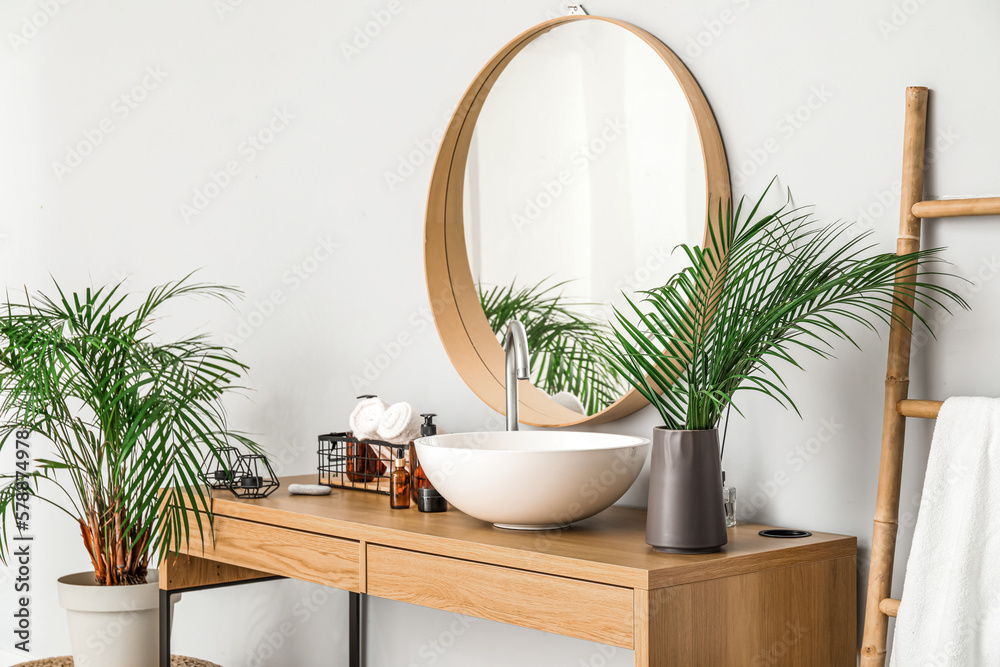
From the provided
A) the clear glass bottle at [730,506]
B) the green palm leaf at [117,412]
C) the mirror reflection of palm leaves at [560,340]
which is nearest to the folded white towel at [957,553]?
the clear glass bottle at [730,506]

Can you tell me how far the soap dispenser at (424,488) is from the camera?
74.7 inches

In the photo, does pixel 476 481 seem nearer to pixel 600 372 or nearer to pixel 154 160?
pixel 600 372

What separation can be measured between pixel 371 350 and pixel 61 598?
1.04 meters

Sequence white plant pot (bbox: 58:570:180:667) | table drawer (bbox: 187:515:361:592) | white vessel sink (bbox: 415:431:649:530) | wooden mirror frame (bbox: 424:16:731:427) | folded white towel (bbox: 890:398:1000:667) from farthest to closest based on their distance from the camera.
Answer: white plant pot (bbox: 58:570:180:667) < wooden mirror frame (bbox: 424:16:731:427) < table drawer (bbox: 187:515:361:592) < white vessel sink (bbox: 415:431:649:530) < folded white towel (bbox: 890:398:1000:667)

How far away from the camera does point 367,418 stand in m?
2.20

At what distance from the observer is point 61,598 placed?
8.45ft

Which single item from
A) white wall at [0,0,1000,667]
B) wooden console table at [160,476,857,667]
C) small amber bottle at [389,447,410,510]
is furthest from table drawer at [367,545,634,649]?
white wall at [0,0,1000,667]

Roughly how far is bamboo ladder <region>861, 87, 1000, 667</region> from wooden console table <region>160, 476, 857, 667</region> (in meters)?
0.09

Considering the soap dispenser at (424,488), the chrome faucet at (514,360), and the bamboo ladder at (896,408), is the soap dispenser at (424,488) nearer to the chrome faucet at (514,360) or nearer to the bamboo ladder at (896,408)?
the chrome faucet at (514,360)

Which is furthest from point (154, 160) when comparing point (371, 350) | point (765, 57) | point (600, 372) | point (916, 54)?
point (916, 54)

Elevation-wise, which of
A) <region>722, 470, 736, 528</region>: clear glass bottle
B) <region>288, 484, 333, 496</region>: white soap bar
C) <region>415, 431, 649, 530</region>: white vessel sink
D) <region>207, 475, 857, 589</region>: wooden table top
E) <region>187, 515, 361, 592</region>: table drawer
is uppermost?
<region>415, 431, 649, 530</region>: white vessel sink

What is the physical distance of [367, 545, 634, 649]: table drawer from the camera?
54.0 inches

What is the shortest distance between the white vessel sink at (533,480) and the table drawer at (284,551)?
0.85ft

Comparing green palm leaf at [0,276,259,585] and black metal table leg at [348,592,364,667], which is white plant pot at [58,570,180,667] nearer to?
green palm leaf at [0,276,259,585]
